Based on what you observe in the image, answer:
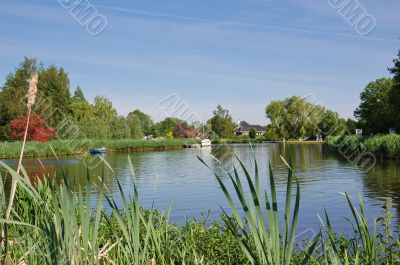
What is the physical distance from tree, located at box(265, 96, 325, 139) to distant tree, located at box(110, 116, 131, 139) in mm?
35603

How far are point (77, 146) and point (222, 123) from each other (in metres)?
70.5

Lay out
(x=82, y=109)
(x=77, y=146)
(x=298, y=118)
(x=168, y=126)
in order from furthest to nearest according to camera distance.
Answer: (x=168, y=126), (x=298, y=118), (x=82, y=109), (x=77, y=146)

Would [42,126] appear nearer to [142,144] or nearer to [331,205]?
[142,144]

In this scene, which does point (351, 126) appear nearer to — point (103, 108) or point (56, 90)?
point (103, 108)

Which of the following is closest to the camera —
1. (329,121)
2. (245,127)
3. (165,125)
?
(329,121)

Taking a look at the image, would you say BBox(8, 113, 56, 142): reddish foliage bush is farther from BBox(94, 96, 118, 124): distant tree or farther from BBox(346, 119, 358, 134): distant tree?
BBox(346, 119, 358, 134): distant tree

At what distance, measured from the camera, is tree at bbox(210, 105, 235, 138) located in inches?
4636

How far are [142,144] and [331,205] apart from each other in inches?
2077

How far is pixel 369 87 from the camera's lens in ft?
209

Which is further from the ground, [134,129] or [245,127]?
[245,127]

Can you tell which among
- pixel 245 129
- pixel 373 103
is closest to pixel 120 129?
pixel 373 103

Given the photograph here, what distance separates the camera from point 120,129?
67812 millimetres

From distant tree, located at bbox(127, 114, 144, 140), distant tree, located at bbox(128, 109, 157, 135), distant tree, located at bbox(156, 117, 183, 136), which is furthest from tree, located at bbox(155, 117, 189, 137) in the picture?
distant tree, located at bbox(127, 114, 144, 140)

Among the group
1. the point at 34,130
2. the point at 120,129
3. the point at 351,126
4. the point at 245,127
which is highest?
the point at 245,127
